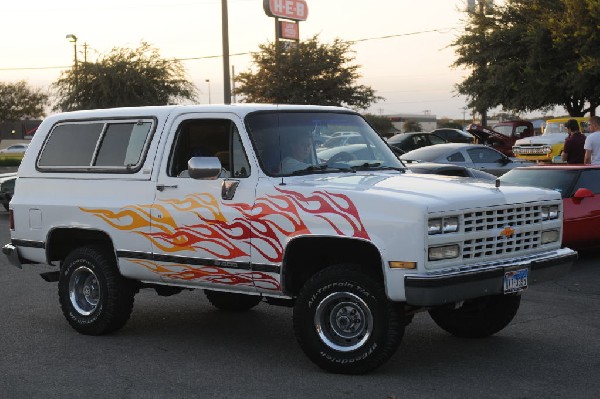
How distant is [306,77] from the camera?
1748 inches

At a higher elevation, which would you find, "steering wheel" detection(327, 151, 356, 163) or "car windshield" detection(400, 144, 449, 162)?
"steering wheel" detection(327, 151, 356, 163)

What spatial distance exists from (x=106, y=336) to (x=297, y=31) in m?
43.6

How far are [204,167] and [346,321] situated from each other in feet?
5.03

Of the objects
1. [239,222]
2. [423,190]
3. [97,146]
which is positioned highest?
[97,146]

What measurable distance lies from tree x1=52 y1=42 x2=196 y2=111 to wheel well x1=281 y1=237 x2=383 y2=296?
41.6m

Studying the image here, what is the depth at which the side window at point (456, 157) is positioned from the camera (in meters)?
19.9

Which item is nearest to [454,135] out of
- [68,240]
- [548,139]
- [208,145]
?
[548,139]

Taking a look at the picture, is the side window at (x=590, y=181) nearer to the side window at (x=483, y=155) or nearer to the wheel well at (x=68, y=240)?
the wheel well at (x=68, y=240)

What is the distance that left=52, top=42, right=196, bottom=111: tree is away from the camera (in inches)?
1882

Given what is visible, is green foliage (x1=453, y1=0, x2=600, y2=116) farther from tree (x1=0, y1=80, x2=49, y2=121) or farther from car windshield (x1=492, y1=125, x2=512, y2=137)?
tree (x1=0, y1=80, x2=49, y2=121)

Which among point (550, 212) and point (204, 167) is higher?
point (204, 167)

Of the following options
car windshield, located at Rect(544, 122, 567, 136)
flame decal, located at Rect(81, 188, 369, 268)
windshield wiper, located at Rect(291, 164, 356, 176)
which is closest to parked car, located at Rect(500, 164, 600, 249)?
windshield wiper, located at Rect(291, 164, 356, 176)

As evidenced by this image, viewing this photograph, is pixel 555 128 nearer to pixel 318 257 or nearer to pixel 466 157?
pixel 466 157

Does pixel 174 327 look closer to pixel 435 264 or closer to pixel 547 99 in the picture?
pixel 435 264
